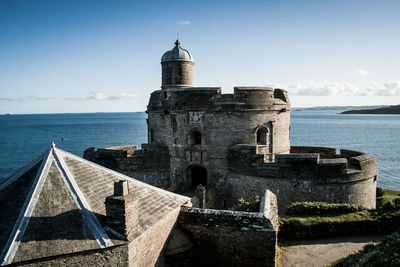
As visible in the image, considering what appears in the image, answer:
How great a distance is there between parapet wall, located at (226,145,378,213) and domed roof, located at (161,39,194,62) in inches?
308

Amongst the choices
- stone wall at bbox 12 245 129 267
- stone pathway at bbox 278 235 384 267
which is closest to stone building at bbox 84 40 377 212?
stone pathway at bbox 278 235 384 267

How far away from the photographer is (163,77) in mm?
22391

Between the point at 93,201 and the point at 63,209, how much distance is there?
35.0 inches

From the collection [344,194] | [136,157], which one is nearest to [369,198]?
[344,194]

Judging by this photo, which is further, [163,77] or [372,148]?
[372,148]

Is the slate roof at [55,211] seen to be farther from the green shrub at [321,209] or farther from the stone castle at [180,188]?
the green shrub at [321,209]

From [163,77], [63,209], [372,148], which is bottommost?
[372,148]

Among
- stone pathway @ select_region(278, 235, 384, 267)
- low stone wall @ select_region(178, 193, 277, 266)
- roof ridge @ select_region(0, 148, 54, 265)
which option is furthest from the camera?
stone pathway @ select_region(278, 235, 384, 267)

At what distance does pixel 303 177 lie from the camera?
16.9 m

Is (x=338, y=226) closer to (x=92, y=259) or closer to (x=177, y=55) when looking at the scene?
(x=92, y=259)

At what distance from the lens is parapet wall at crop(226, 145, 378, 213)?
1683 centimetres

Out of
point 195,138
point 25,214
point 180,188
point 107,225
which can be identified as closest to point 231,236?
point 107,225

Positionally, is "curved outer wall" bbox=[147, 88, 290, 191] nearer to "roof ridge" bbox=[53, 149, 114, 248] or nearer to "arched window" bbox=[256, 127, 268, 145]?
"arched window" bbox=[256, 127, 268, 145]

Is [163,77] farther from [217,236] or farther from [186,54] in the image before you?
[217,236]
